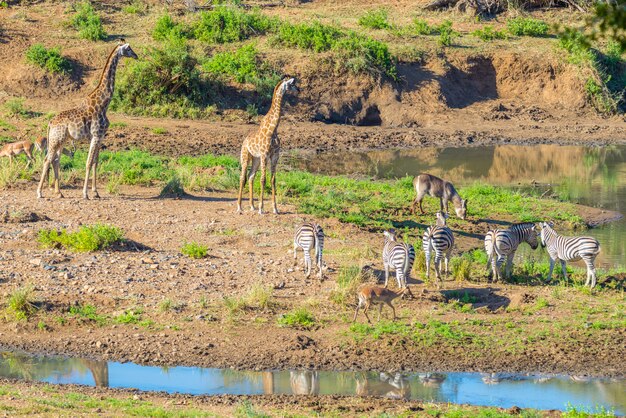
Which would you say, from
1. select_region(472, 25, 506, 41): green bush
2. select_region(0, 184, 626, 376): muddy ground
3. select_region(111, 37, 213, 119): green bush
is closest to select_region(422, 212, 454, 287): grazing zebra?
select_region(0, 184, 626, 376): muddy ground

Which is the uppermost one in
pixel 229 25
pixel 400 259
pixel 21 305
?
pixel 229 25

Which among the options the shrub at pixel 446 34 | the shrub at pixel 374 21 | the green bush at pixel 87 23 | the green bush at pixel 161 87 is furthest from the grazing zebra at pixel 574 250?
the shrub at pixel 374 21

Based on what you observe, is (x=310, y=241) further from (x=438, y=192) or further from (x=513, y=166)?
(x=513, y=166)

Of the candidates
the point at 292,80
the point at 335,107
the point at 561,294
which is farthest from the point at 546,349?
the point at 335,107

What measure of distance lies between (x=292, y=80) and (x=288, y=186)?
3352mm

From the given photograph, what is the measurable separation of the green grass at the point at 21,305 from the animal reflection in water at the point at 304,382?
3.97 meters

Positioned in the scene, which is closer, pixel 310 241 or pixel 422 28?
pixel 310 241

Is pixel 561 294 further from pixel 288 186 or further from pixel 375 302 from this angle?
pixel 288 186

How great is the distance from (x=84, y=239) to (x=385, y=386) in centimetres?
638

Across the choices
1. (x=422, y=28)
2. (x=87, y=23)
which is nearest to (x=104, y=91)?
(x=87, y=23)

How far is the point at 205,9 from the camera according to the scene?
38.6 metres

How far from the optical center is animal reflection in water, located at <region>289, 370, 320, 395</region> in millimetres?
12383

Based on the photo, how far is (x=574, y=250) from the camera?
15594 mm

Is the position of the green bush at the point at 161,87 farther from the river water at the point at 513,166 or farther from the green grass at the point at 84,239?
the green grass at the point at 84,239
